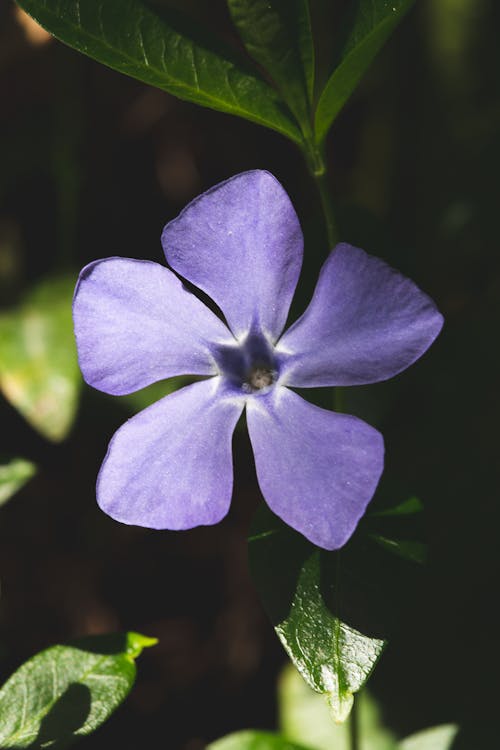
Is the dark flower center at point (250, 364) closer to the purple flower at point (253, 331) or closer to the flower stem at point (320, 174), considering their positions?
the purple flower at point (253, 331)

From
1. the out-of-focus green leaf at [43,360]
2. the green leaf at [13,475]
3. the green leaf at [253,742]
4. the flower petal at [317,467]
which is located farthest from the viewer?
the out-of-focus green leaf at [43,360]

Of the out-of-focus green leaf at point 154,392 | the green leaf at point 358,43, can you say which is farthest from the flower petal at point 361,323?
the out-of-focus green leaf at point 154,392

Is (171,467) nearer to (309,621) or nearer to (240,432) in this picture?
(309,621)

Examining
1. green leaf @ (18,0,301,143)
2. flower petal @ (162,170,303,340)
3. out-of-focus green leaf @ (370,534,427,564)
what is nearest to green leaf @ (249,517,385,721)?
out-of-focus green leaf @ (370,534,427,564)

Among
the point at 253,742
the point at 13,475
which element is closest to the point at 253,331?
the point at 13,475

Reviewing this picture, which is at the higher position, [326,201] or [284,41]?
[284,41]

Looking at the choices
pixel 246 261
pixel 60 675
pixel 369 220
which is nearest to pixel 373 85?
pixel 369 220

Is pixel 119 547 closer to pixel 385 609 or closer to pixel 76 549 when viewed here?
pixel 76 549
